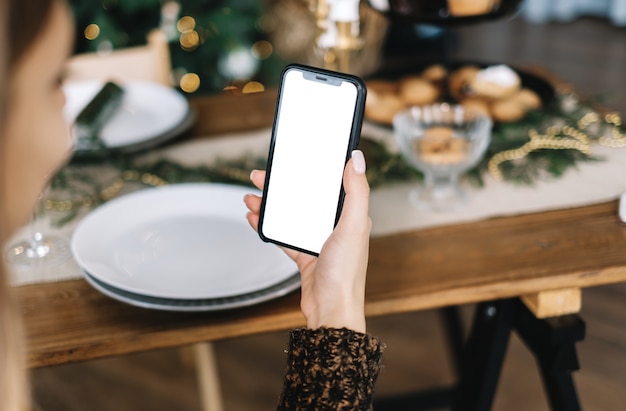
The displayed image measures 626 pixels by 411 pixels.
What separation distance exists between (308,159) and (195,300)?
0.22 meters

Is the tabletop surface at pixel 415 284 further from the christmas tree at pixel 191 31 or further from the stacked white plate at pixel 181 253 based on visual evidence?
the christmas tree at pixel 191 31

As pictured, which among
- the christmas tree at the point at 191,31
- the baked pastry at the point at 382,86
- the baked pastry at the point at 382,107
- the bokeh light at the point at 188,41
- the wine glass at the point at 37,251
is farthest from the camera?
the bokeh light at the point at 188,41

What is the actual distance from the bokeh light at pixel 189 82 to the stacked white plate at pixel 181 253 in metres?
1.67

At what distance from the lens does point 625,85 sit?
355 centimetres

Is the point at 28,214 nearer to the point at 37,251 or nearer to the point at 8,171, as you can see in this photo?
the point at 8,171

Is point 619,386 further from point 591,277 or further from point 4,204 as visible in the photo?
point 4,204

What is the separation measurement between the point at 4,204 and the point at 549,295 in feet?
2.38

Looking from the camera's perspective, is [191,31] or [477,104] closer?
[477,104]

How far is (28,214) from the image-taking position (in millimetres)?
683

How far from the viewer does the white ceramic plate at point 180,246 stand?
3.18ft

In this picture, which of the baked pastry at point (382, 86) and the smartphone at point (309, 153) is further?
the baked pastry at point (382, 86)

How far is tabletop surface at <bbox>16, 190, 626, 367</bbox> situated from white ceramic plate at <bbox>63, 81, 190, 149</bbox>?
48 cm

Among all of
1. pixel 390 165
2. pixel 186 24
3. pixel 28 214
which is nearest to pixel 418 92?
pixel 390 165

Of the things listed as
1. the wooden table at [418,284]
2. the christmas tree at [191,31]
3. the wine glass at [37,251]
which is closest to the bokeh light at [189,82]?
the christmas tree at [191,31]
